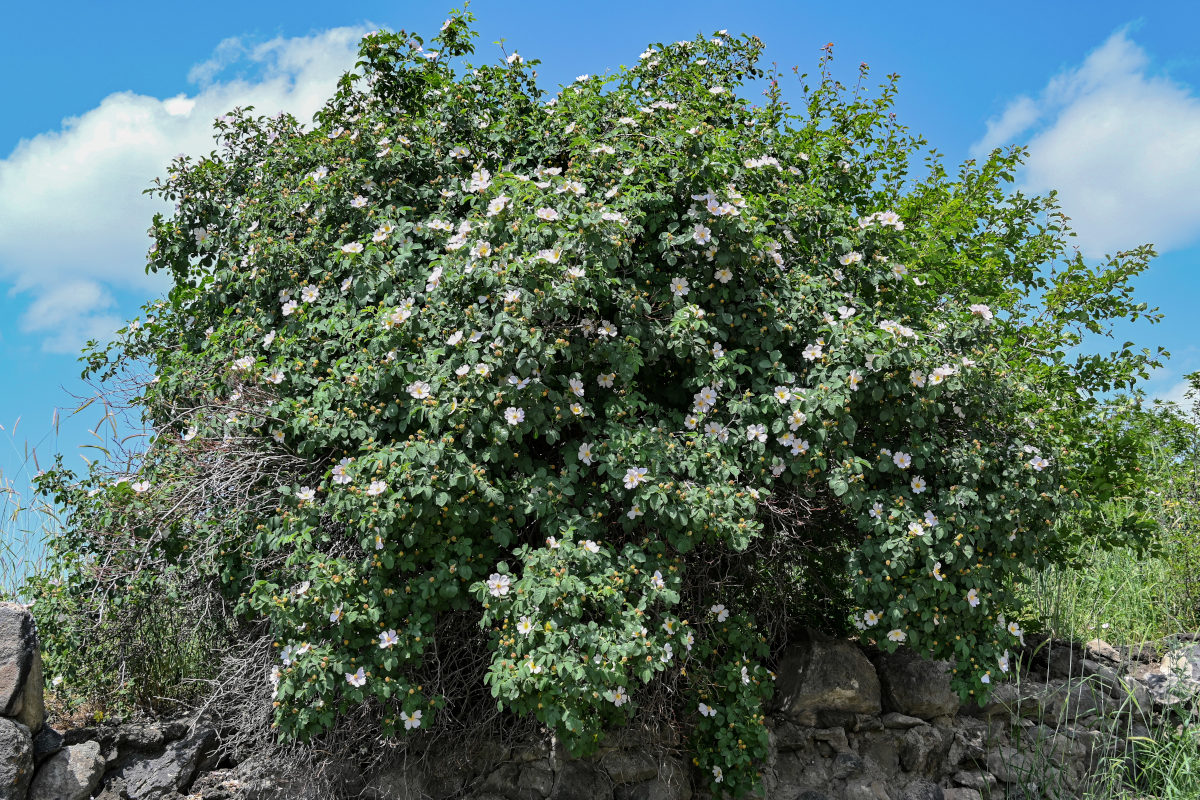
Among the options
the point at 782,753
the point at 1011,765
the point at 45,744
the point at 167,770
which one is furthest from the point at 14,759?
the point at 1011,765

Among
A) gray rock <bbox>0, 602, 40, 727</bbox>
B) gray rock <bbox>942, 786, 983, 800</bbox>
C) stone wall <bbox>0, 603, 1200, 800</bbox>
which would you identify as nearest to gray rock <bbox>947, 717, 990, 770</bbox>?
stone wall <bbox>0, 603, 1200, 800</bbox>

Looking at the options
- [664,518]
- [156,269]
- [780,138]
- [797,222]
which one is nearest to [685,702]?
[664,518]

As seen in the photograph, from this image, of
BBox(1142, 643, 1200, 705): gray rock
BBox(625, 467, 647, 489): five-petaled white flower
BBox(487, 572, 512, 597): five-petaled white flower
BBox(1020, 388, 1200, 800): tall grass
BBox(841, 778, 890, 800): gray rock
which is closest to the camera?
BBox(487, 572, 512, 597): five-petaled white flower

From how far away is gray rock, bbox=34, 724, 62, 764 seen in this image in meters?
4.24

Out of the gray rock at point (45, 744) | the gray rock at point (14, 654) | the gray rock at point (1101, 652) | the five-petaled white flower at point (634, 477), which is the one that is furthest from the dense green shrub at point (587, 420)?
the gray rock at point (1101, 652)

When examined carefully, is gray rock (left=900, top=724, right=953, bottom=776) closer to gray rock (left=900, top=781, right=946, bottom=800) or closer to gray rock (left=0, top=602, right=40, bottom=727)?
gray rock (left=900, top=781, right=946, bottom=800)

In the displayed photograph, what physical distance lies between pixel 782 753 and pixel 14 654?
12.0 feet

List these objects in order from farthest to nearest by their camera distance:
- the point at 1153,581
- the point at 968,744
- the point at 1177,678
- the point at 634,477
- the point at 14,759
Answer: the point at 1153,581, the point at 1177,678, the point at 968,744, the point at 14,759, the point at 634,477

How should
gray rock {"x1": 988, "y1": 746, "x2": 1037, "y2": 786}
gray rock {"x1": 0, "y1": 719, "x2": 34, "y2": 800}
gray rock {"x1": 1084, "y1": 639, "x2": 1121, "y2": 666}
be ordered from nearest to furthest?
gray rock {"x1": 0, "y1": 719, "x2": 34, "y2": 800}, gray rock {"x1": 988, "y1": 746, "x2": 1037, "y2": 786}, gray rock {"x1": 1084, "y1": 639, "x2": 1121, "y2": 666}

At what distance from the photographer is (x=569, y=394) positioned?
363 centimetres

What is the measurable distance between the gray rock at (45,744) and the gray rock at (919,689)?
13.5 feet

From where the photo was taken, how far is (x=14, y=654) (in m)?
4.13

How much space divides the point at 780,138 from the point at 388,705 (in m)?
3.35

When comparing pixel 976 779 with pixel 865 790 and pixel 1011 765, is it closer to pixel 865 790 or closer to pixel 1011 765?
pixel 1011 765
